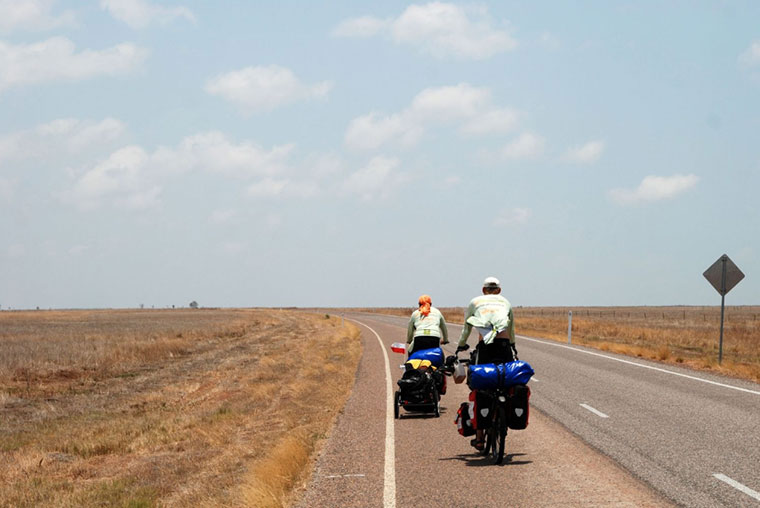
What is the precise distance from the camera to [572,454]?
9.73 m

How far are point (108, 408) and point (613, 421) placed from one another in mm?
12635

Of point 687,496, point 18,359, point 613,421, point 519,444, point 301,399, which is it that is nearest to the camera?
point 687,496

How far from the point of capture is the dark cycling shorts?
13227 mm

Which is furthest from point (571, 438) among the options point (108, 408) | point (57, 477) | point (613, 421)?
point (108, 408)

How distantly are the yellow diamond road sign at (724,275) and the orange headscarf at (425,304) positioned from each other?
14825 mm

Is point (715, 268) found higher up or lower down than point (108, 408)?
higher up

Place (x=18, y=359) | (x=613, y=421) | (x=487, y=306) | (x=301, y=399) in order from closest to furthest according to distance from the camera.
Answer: (x=487, y=306) → (x=613, y=421) → (x=301, y=399) → (x=18, y=359)

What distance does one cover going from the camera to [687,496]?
7.41 meters

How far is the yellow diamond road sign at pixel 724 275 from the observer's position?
79.4 ft

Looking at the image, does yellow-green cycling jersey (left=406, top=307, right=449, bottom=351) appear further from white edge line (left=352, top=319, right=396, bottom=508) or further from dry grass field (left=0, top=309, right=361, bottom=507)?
dry grass field (left=0, top=309, right=361, bottom=507)

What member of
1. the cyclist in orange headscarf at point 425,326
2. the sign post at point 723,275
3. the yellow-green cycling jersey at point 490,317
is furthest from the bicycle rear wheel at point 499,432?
the sign post at point 723,275

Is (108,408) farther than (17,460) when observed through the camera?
Yes

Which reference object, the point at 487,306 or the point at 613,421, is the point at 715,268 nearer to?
the point at 613,421

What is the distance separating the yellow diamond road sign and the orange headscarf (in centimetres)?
1483
